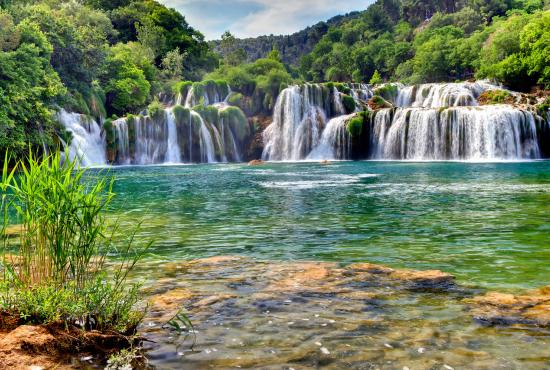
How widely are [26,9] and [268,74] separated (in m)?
29.1

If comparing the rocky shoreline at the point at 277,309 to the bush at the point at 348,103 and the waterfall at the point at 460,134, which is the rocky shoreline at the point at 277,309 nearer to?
the waterfall at the point at 460,134

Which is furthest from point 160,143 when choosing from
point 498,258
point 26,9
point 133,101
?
point 498,258

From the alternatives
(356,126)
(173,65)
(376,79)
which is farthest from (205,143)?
(376,79)

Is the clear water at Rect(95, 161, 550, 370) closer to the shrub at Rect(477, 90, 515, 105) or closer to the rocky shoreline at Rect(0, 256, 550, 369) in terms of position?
the rocky shoreline at Rect(0, 256, 550, 369)

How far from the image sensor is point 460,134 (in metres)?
41.3

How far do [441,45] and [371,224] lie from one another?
234ft

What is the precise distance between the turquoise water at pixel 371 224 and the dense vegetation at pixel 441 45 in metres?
40.1

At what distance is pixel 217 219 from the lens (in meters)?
13.3

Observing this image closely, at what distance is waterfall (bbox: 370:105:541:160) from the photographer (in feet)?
132

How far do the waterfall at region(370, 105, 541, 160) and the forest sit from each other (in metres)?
14.9

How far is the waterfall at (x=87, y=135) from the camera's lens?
39719 mm

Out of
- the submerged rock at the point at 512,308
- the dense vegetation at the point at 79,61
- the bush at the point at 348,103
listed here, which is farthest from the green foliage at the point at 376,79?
the submerged rock at the point at 512,308

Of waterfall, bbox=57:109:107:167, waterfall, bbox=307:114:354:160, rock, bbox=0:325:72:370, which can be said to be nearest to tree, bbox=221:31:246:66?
waterfall, bbox=307:114:354:160

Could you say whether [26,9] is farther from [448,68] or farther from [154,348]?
[448,68]
